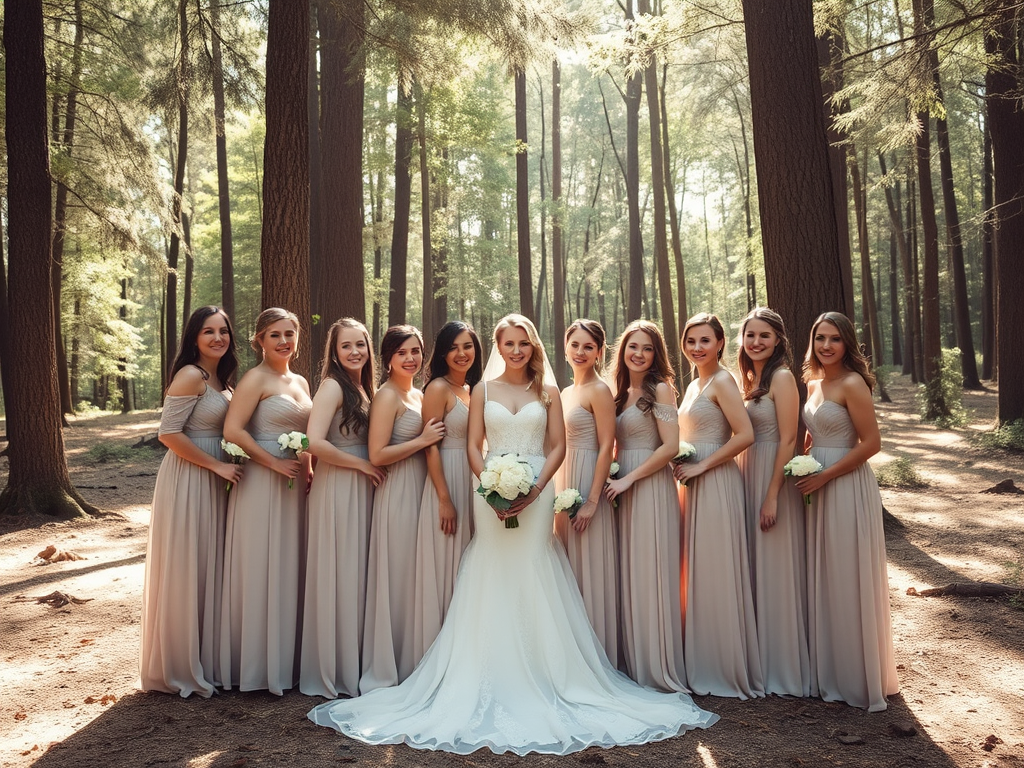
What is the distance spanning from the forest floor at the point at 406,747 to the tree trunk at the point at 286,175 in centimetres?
299

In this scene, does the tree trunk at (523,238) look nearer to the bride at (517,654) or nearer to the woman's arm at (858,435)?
the bride at (517,654)

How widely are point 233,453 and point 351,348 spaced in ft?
3.48

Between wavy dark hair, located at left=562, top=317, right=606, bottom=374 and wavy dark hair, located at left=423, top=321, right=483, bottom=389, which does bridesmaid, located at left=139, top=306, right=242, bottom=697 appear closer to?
wavy dark hair, located at left=423, top=321, right=483, bottom=389

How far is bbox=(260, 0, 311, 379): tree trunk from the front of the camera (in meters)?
7.16

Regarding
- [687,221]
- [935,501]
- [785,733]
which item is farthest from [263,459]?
[687,221]

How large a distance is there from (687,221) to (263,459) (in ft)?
167

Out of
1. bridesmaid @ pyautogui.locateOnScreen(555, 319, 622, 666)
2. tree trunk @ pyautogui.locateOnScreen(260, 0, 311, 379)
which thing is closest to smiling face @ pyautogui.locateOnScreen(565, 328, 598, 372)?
bridesmaid @ pyautogui.locateOnScreen(555, 319, 622, 666)

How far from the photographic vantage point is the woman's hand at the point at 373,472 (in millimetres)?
5230

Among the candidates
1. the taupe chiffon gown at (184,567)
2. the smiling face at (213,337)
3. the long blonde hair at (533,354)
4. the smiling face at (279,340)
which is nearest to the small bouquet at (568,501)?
the long blonde hair at (533,354)

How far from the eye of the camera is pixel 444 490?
517cm

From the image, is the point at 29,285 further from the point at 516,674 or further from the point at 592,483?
the point at 516,674

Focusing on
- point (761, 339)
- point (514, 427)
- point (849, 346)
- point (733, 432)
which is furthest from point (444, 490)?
point (849, 346)

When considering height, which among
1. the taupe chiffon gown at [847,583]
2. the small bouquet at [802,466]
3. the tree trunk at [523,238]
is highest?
the tree trunk at [523,238]

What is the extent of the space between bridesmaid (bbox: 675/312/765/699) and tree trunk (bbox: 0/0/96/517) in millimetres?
8380
